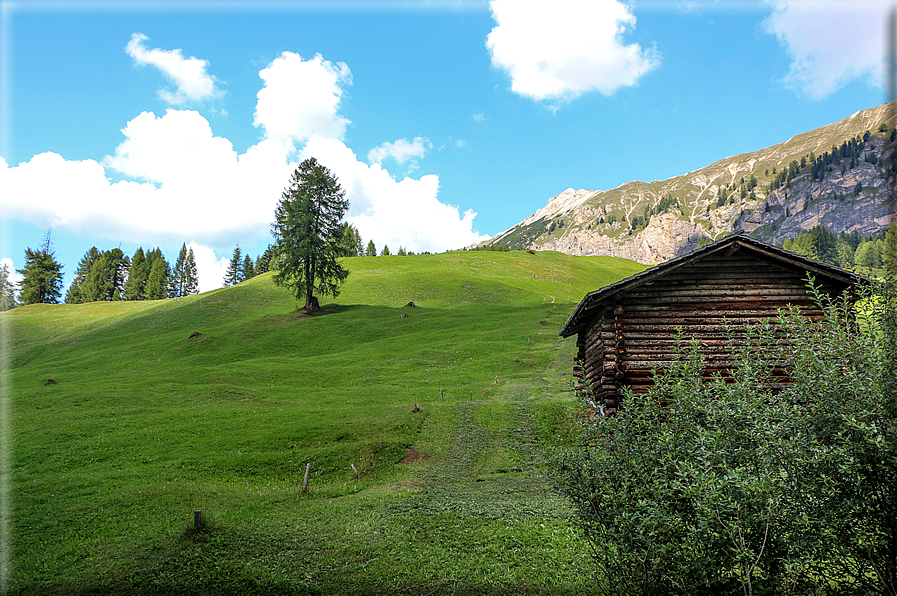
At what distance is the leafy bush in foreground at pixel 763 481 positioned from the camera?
6461 mm

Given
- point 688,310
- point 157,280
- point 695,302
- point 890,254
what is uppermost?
point 157,280

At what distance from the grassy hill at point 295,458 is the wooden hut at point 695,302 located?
666cm

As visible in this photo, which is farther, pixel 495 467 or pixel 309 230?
pixel 309 230

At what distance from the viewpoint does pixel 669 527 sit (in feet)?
22.7

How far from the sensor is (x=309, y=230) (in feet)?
224

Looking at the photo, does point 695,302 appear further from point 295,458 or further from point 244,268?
point 244,268

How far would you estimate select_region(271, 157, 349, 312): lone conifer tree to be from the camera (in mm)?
67312

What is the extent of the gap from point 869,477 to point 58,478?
91.2ft

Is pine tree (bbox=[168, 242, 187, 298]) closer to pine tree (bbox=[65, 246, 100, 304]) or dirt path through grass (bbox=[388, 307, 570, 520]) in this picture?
pine tree (bbox=[65, 246, 100, 304])

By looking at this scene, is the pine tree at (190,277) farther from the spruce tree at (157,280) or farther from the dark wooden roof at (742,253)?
the dark wooden roof at (742,253)

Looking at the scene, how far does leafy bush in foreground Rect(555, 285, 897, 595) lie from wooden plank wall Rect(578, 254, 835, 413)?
11.9 m

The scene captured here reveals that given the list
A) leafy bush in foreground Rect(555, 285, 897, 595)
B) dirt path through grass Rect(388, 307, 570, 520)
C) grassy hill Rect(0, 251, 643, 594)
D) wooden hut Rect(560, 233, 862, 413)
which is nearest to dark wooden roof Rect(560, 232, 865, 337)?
wooden hut Rect(560, 233, 862, 413)

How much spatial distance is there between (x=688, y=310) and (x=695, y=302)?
1.49 feet

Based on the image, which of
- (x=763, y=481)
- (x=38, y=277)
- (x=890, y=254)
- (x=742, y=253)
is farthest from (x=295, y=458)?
(x=38, y=277)
